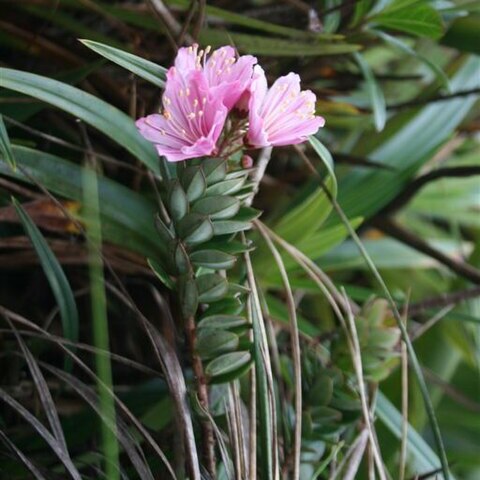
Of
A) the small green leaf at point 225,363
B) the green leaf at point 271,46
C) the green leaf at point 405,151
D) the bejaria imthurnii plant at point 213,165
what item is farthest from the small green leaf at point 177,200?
the green leaf at point 405,151

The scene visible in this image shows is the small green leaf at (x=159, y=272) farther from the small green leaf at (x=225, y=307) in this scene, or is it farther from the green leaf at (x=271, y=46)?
the green leaf at (x=271, y=46)

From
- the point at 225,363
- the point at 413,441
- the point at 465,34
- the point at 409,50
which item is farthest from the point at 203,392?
the point at 465,34

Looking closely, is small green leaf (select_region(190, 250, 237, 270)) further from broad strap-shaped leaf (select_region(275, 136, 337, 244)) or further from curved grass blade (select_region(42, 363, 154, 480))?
broad strap-shaped leaf (select_region(275, 136, 337, 244))

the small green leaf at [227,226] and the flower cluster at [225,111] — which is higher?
the flower cluster at [225,111]

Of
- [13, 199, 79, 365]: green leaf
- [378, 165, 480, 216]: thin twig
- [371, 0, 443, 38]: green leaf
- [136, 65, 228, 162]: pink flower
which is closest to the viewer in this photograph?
[136, 65, 228, 162]: pink flower

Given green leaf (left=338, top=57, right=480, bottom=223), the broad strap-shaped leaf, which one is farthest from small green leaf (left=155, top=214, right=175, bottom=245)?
green leaf (left=338, top=57, right=480, bottom=223)

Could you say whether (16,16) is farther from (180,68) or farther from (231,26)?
(180,68)

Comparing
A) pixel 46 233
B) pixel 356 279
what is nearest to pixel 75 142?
pixel 46 233
